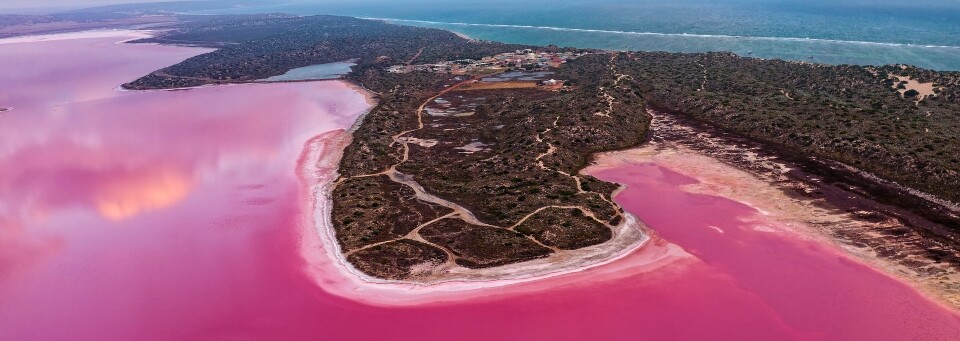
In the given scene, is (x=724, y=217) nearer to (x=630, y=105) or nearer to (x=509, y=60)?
(x=630, y=105)

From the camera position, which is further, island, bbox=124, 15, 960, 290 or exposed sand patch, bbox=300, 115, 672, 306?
island, bbox=124, 15, 960, 290

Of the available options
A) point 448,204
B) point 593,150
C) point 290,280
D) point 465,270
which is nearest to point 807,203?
point 593,150

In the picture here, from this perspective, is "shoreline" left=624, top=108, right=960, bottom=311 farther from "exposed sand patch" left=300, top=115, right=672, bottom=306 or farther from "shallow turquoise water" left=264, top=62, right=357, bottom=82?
"shallow turquoise water" left=264, top=62, right=357, bottom=82

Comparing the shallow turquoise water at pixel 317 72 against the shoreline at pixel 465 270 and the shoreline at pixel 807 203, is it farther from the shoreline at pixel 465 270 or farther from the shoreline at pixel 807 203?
the shoreline at pixel 465 270

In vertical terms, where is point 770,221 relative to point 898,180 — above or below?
below

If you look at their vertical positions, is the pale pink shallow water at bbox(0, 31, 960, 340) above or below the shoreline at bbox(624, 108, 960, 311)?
below

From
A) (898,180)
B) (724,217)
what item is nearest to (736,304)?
(724,217)

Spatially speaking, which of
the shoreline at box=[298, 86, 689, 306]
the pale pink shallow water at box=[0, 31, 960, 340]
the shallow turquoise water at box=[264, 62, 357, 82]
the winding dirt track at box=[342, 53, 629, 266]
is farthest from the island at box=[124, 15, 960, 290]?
the shallow turquoise water at box=[264, 62, 357, 82]

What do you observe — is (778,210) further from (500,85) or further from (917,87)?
(500,85)

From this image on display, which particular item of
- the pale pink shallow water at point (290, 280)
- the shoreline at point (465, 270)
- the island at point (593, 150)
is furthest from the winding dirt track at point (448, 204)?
the pale pink shallow water at point (290, 280)
